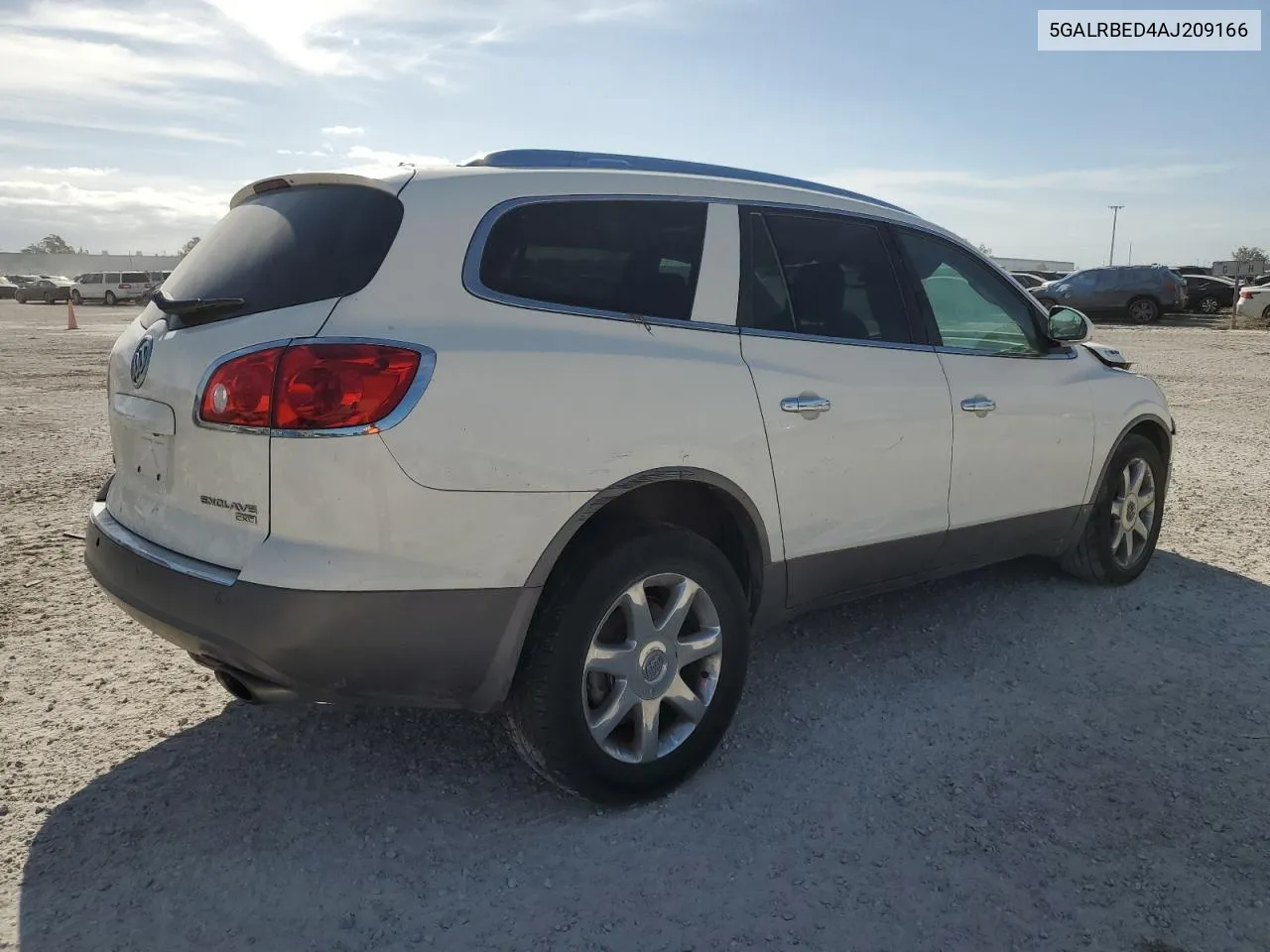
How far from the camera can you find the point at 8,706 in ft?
12.1

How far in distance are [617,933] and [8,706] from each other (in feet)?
8.12

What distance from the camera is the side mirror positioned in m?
4.64

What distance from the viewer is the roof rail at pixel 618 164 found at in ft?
10.5

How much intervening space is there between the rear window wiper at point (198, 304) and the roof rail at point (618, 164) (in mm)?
805

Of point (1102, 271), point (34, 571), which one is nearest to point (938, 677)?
point (34, 571)

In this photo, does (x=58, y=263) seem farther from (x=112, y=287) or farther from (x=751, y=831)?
(x=751, y=831)

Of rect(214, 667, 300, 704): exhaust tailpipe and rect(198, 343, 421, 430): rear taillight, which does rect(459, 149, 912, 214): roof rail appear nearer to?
rect(198, 343, 421, 430): rear taillight

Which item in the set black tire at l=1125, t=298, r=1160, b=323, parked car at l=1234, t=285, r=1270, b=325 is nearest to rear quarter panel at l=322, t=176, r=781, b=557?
parked car at l=1234, t=285, r=1270, b=325

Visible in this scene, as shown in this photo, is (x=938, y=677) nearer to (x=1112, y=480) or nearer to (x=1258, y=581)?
(x=1112, y=480)

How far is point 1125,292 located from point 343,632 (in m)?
31.5

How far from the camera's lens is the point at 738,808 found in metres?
3.14

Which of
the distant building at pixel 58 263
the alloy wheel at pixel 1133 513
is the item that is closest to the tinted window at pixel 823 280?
the alloy wheel at pixel 1133 513

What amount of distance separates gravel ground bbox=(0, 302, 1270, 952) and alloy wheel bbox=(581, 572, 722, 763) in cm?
22

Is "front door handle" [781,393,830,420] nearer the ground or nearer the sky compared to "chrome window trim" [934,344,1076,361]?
nearer the ground
